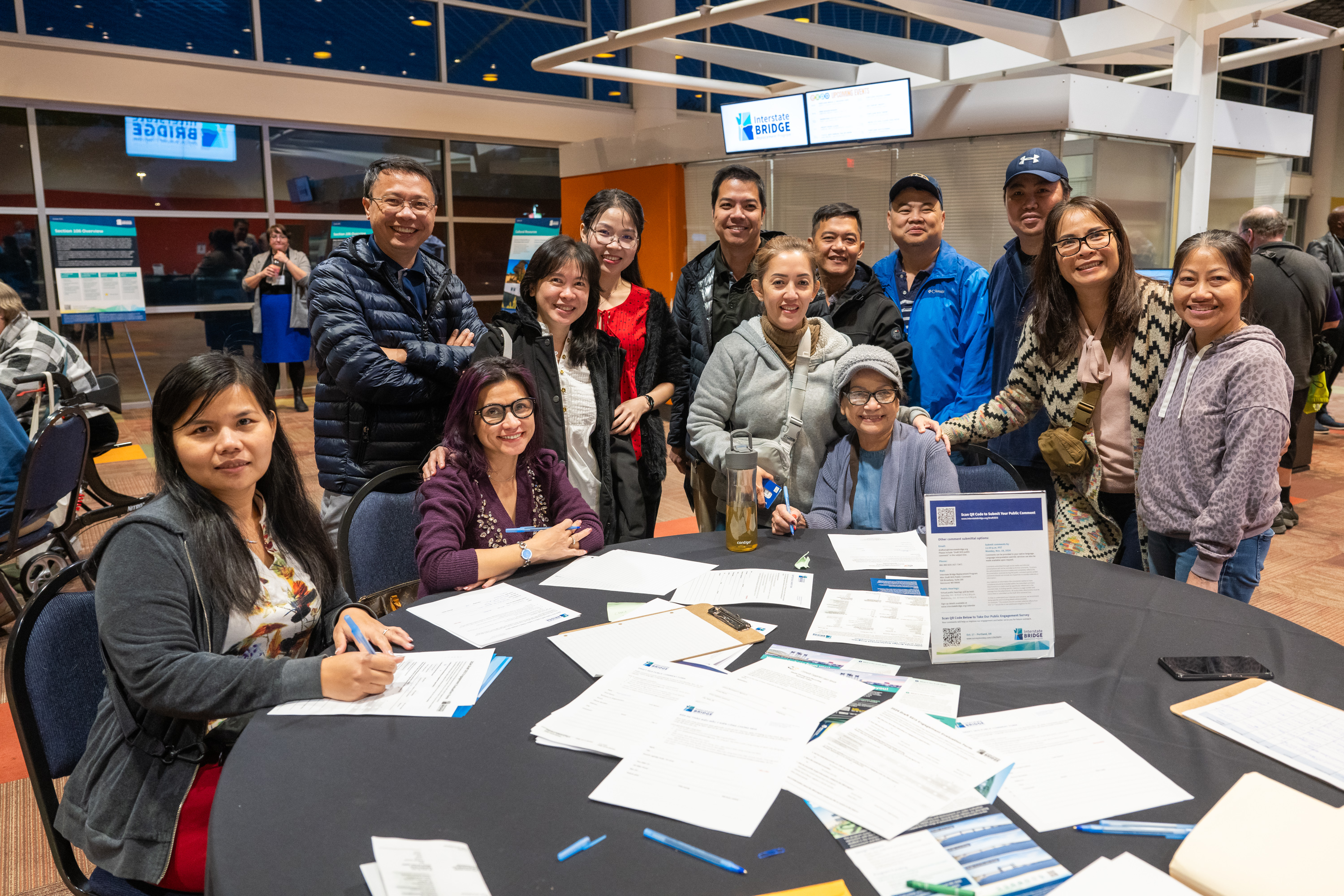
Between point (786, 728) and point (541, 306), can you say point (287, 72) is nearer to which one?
point (541, 306)

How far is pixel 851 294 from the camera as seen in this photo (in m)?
3.06

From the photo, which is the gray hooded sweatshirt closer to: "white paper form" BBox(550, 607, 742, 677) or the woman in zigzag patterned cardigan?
the woman in zigzag patterned cardigan

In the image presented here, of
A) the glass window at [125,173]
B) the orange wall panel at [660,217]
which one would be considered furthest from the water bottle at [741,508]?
the glass window at [125,173]

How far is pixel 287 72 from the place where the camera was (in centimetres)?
952

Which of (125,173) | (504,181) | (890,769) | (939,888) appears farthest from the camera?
(504,181)

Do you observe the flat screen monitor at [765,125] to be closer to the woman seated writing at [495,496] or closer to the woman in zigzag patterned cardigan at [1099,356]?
the woman in zigzag patterned cardigan at [1099,356]

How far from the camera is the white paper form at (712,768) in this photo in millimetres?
1107

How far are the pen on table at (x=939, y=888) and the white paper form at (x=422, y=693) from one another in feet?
2.45

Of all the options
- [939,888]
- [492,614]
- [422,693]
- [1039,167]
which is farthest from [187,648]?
[1039,167]

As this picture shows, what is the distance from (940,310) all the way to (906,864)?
2499 millimetres

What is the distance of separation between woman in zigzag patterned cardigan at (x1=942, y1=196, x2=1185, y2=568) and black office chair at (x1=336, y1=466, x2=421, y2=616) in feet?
6.27

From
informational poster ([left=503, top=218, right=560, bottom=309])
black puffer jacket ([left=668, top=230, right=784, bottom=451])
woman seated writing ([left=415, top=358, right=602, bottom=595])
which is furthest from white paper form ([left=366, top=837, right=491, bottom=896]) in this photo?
informational poster ([left=503, top=218, right=560, bottom=309])

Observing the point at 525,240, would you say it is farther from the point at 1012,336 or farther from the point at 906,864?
the point at 906,864

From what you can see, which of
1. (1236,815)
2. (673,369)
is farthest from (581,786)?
(673,369)
